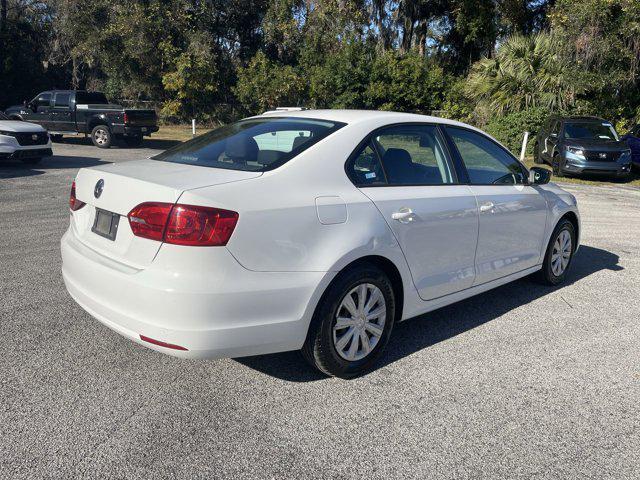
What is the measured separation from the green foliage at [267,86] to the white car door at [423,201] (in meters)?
23.4

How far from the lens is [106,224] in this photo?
10.9 feet

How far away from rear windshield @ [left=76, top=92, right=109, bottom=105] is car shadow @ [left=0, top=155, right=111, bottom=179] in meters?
4.01

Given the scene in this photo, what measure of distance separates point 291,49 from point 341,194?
29.4m

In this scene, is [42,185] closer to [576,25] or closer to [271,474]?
[271,474]

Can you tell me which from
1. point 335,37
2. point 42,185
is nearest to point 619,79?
point 335,37

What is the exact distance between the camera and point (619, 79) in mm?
18266

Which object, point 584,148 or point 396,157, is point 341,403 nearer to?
point 396,157

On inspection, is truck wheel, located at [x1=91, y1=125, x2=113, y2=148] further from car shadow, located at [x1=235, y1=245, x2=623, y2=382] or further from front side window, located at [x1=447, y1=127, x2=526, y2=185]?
front side window, located at [x1=447, y1=127, x2=526, y2=185]

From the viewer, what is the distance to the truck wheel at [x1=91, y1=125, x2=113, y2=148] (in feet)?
62.5

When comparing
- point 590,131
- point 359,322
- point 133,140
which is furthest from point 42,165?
point 590,131

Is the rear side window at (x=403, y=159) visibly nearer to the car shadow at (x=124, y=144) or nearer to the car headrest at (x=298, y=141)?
the car headrest at (x=298, y=141)

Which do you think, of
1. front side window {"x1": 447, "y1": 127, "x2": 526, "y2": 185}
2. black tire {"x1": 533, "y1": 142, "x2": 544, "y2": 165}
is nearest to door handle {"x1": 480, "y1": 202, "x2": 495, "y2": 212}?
front side window {"x1": 447, "y1": 127, "x2": 526, "y2": 185}

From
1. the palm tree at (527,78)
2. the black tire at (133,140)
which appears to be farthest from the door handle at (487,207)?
the palm tree at (527,78)

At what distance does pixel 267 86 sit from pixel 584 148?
16.5 meters
